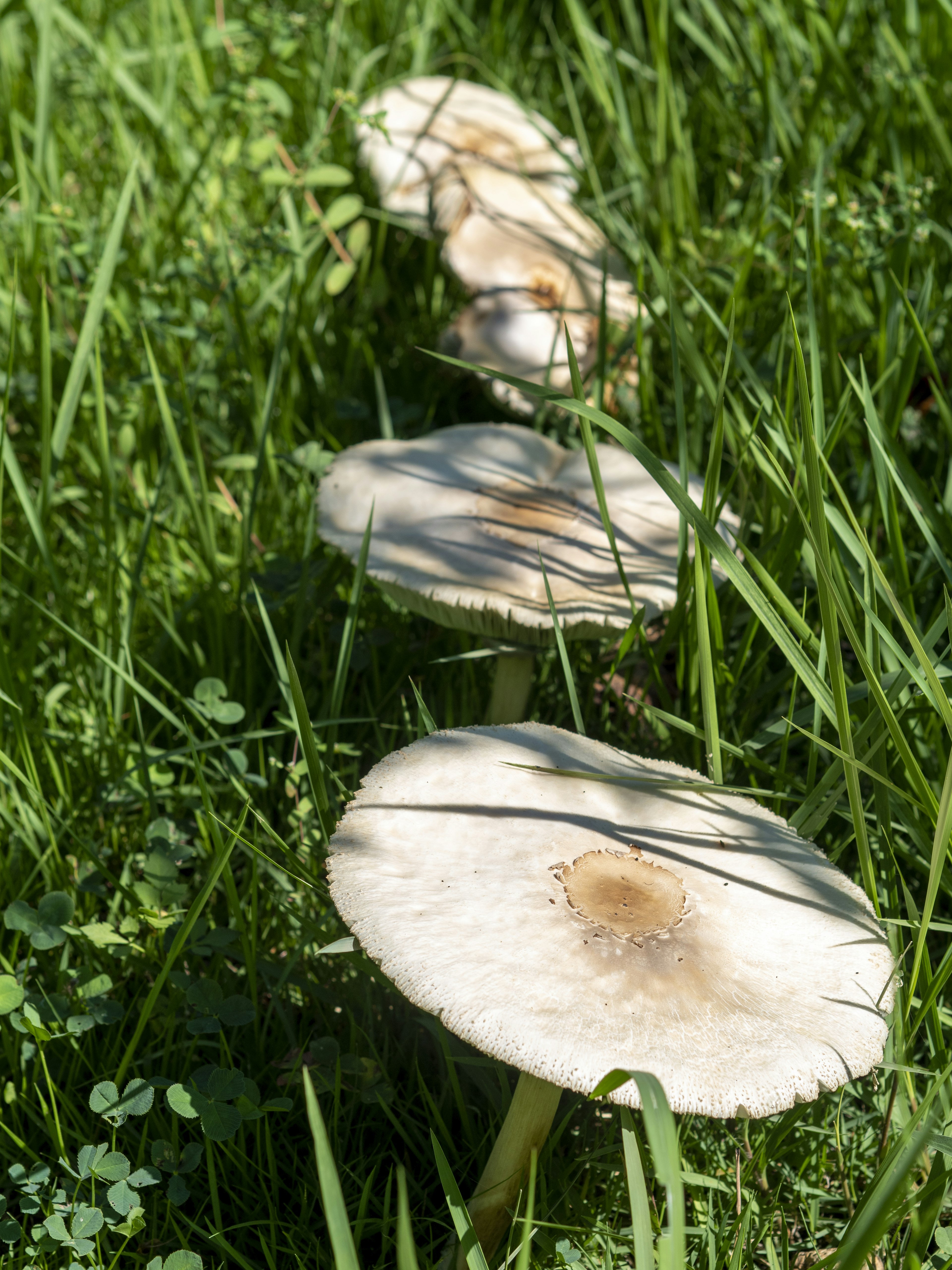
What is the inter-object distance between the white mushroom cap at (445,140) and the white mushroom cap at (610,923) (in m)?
3.05

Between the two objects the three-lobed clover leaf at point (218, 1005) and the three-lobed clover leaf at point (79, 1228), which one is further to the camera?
the three-lobed clover leaf at point (218, 1005)

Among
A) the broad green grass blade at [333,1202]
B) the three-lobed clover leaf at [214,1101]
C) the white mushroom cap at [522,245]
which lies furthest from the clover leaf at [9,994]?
the white mushroom cap at [522,245]

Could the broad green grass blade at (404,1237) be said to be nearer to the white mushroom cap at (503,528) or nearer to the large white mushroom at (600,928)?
the large white mushroom at (600,928)

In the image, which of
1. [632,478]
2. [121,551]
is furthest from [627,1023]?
[121,551]

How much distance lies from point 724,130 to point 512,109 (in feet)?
3.32

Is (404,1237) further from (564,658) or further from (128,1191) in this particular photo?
(564,658)

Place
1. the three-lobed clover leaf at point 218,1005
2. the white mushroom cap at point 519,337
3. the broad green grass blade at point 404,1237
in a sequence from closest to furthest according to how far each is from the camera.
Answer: the broad green grass blade at point 404,1237
the three-lobed clover leaf at point 218,1005
the white mushroom cap at point 519,337

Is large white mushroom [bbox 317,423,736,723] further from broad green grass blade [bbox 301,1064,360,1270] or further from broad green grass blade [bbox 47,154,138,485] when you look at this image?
broad green grass blade [bbox 301,1064,360,1270]

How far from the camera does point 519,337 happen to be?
3.92 metres

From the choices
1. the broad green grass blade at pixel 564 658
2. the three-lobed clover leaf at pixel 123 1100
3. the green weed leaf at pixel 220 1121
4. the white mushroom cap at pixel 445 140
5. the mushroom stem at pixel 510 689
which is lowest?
the green weed leaf at pixel 220 1121

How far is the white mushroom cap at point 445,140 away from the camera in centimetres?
436

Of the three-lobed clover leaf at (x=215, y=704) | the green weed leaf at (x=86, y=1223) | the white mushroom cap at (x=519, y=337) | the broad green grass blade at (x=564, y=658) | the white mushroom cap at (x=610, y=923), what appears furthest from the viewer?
the white mushroom cap at (x=519, y=337)

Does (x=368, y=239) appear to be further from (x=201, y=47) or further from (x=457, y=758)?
(x=457, y=758)

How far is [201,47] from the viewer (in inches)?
178
